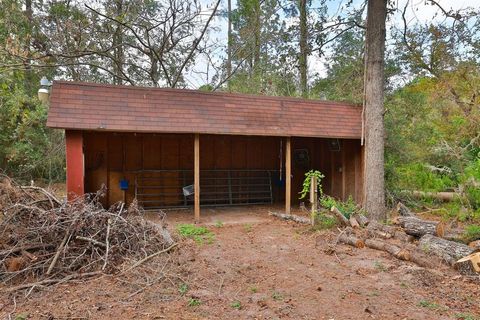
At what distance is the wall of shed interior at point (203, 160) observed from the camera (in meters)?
8.09

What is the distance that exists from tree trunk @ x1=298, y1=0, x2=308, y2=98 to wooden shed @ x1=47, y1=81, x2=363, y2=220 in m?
1.86

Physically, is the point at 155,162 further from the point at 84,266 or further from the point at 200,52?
the point at 200,52

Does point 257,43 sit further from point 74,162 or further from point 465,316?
point 465,316

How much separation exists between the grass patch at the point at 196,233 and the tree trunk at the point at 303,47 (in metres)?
5.74

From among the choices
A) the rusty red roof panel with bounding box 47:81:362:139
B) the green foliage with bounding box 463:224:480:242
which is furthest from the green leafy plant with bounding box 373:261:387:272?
the rusty red roof panel with bounding box 47:81:362:139

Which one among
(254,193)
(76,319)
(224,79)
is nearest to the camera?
(76,319)

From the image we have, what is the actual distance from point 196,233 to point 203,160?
11.0 ft

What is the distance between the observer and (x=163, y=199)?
868 centimetres

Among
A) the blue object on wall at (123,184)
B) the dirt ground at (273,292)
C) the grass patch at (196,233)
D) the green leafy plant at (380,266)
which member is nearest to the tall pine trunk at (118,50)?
the blue object on wall at (123,184)

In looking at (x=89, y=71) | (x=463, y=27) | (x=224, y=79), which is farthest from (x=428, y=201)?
(x=89, y=71)

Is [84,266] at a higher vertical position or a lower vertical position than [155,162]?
lower

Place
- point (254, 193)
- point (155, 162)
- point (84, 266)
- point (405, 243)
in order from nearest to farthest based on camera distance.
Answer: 1. point (84, 266)
2. point (405, 243)
3. point (155, 162)
4. point (254, 193)

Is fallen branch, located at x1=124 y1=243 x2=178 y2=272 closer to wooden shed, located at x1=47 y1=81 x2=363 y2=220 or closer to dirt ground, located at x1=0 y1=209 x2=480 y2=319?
dirt ground, located at x1=0 y1=209 x2=480 y2=319

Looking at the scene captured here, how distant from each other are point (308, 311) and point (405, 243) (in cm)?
289
